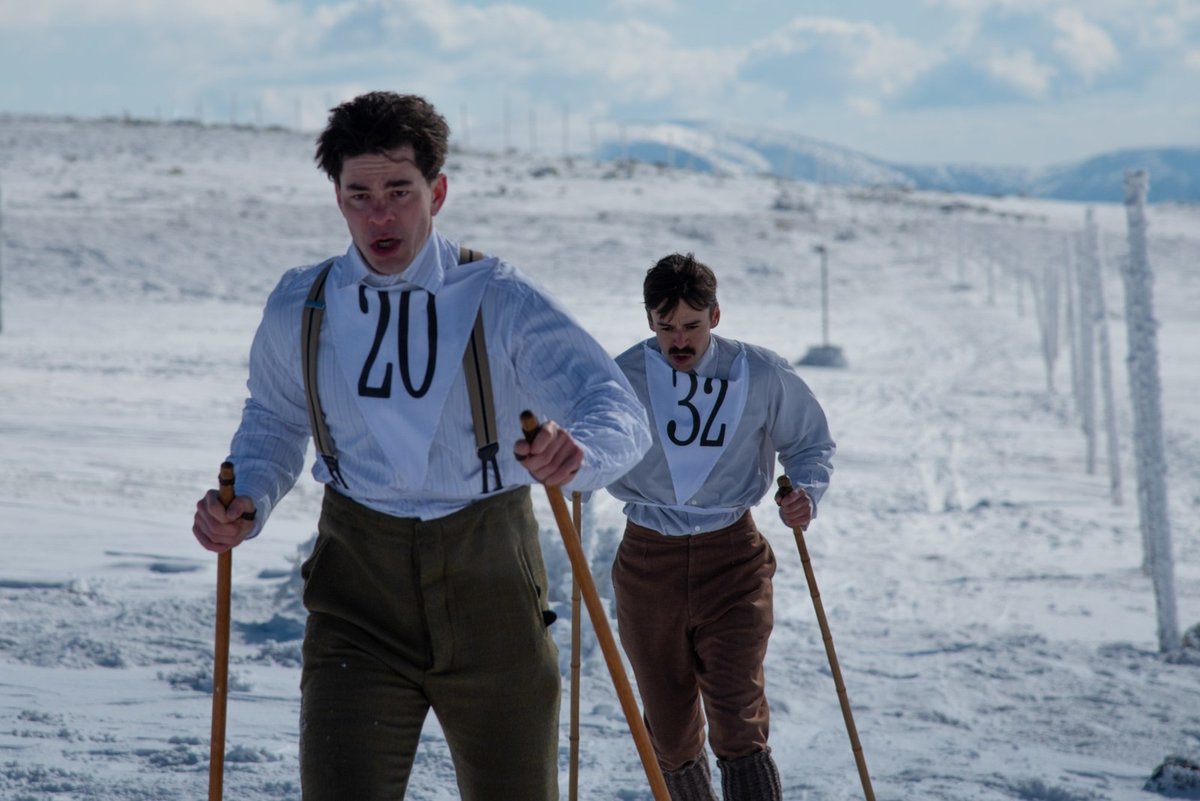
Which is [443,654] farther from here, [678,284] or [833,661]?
[833,661]

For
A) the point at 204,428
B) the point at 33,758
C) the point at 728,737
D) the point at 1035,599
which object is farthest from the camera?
the point at 204,428

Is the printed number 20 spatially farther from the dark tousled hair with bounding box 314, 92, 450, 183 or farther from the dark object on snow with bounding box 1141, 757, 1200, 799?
the dark object on snow with bounding box 1141, 757, 1200, 799

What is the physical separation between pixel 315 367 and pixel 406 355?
17 cm

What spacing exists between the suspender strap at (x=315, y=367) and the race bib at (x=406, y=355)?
0.11ft

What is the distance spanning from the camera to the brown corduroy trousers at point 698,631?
3.22m

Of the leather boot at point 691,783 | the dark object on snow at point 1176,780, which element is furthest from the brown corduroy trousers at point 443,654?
the dark object on snow at point 1176,780

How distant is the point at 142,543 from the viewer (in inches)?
313

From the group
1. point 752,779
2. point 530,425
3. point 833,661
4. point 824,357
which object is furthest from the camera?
point 824,357

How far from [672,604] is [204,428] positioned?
10.6 meters

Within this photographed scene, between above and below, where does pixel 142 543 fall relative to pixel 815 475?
below

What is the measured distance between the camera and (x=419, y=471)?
2.15 m

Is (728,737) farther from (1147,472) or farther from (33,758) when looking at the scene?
(1147,472)

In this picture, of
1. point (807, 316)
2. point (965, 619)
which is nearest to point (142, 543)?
point (965, 619)

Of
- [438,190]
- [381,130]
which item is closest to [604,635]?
[438,190]
